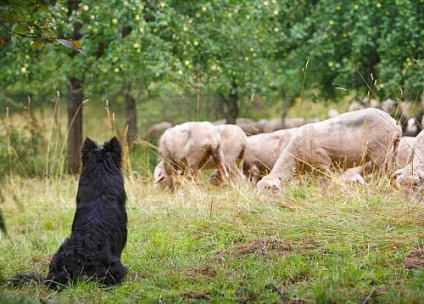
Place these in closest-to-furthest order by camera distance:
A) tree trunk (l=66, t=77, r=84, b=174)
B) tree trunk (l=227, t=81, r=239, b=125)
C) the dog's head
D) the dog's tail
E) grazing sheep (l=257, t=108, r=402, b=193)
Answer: the dog's tail → the dog's head → grazing sheep (l=257, t=108, r=402, b=193) → tree trunk (l=66, t=77, r=84, b=174) → tree trunk (l=227, t=81, r=239, b=125)

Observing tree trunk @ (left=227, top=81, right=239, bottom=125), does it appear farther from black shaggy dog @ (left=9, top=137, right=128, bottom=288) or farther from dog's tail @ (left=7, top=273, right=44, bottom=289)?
dog's tail @ (left=7, top=273, right=44, bottom=289)

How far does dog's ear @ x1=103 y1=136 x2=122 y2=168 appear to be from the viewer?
641 cm

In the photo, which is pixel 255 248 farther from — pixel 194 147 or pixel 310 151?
pixel 194 147

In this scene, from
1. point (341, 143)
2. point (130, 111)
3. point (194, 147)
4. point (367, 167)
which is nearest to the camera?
point (341, 143)

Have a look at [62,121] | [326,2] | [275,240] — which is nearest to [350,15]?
[326,2]

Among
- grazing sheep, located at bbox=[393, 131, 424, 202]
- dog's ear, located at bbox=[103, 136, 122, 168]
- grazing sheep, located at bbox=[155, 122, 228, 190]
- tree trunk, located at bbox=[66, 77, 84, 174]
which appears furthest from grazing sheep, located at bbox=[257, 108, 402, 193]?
tree trunk, located at bbox=[66, 77, 84, 174]

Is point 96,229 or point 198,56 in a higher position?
point 198,56

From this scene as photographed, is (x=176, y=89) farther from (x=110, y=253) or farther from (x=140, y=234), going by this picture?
(x=110, y=253)

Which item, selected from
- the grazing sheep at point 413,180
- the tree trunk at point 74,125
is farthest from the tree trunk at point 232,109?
the grazing sheep at point 413,180

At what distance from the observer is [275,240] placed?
7.06 meters

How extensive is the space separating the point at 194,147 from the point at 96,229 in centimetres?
636

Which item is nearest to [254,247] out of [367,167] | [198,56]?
[367,167]

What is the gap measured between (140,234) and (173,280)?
8.69 feet

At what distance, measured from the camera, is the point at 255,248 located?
6.91 metres
